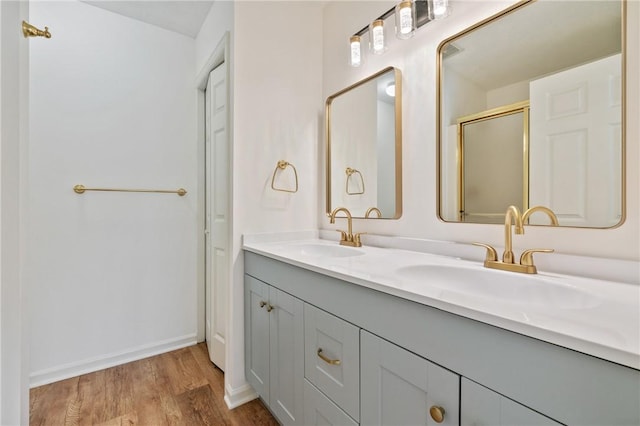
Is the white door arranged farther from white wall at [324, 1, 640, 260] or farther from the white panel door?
the white panel door

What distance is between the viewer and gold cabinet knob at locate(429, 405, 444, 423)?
0.65m

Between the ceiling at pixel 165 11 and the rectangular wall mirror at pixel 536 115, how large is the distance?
5.44ft

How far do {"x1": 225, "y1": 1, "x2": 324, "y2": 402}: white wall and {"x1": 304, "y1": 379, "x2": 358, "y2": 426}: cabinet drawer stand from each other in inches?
24.9

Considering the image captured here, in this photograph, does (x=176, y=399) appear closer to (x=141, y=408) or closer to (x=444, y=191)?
(x=141, y=408)

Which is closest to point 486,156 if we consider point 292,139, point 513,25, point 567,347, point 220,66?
point 513,25

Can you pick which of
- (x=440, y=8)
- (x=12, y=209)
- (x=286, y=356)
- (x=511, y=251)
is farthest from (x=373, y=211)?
(x=12, y=209)

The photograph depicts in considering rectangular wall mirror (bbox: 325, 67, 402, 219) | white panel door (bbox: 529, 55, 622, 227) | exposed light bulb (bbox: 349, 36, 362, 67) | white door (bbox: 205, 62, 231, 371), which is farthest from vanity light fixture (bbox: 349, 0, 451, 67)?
white door (bbox: 205, 62, 231, 371)

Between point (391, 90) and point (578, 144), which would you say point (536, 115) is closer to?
point (578, 144)

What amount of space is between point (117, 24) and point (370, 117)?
1878mm

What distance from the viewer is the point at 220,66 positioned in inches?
73.7

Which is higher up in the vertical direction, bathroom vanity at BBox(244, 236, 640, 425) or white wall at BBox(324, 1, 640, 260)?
white wall at BBox(324, 1, 640, 260)

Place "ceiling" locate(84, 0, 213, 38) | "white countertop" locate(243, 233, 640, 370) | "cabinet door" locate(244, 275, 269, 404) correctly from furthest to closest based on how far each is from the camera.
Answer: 1. "ceiling" locate(84, 0, 213, 38)
2. "cabinet door" locate(244, 275, 269, 404)
3. "white countertop" locate(243, 233, 640, 370)

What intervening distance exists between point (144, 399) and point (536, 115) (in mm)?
2293

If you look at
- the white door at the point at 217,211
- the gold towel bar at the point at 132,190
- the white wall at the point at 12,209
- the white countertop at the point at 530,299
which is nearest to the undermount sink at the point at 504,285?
the white countertop at the point at 530,299
